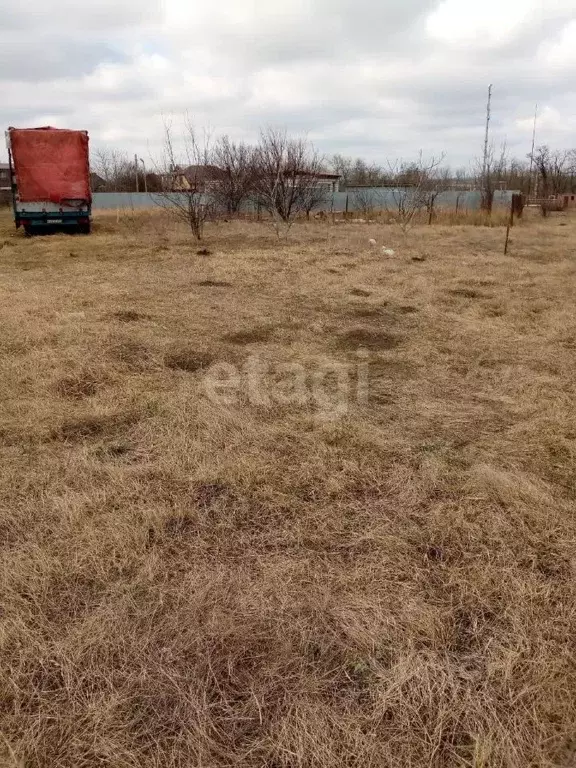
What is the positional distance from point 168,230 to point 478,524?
1442 cm

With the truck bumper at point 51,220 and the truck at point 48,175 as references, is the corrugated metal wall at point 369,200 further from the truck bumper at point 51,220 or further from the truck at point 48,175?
the truck at point 48,175

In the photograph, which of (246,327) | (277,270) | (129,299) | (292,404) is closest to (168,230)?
(277,270)

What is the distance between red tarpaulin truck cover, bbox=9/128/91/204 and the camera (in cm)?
1186

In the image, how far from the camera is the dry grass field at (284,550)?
59.9 inches

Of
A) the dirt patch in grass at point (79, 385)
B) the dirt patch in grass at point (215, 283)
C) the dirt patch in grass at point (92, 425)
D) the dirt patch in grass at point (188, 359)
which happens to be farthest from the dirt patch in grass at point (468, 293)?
the dirt patch in grass at point (92, 425)

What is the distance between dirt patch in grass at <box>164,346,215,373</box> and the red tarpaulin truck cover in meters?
9.27

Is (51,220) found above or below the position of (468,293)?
above

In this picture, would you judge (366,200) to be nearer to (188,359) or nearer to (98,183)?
(188,359)

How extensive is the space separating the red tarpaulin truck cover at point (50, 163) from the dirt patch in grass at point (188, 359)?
927 cm

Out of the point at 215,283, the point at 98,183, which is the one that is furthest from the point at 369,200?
the point at 98,183

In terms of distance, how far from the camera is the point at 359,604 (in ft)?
6.34

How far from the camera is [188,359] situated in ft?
15.2

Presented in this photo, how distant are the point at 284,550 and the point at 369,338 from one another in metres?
3.58

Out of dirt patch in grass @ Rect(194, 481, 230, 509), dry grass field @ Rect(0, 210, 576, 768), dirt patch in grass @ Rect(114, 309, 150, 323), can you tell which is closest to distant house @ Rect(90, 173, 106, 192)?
dirt patch in grass @ Rect(114, 309, 150, 323)
